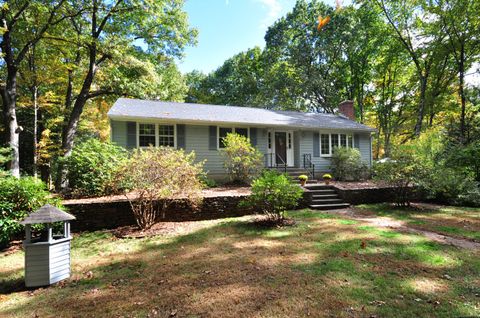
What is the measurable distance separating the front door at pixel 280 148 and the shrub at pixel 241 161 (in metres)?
2.82

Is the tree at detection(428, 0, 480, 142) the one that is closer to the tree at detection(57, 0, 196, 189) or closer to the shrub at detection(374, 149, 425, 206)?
the shrub at detection(374, 149, 425, 206)

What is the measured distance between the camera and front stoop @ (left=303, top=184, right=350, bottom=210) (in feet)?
28.8

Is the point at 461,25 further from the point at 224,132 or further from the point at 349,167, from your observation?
the point at 224,132

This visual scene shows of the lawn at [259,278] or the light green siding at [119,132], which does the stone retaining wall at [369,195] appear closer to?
the lawn at [259,278]

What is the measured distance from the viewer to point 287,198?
6.30 metres

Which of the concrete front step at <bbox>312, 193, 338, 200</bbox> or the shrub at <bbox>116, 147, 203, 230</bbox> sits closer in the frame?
the shrub at <bbox>116, 147, 203, 230</bbox>

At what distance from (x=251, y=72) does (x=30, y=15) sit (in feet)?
68.9

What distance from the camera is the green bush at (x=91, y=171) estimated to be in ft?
24.6

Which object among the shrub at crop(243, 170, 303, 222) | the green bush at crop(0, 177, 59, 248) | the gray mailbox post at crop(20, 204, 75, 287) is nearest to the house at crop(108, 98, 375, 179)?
the green bush at crop(0, 177, 59, 248)

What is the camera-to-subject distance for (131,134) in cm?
1052

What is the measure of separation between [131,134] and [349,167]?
1090 cm

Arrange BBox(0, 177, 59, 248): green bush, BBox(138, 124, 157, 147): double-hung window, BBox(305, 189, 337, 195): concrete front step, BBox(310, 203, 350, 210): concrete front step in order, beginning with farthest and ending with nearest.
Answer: BBox(138, 124, 157, 147): double-hung window → BBox(305, 189, 337, 195): concrete front step → BBox(310, 203, 350, 210): concrete front step → BBox(0, 177, 59, 248): green bush

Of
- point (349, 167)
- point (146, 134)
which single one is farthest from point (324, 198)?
point (146, 134)

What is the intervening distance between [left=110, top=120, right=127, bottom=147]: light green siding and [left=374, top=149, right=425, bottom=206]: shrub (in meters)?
10.4
